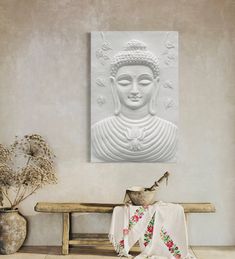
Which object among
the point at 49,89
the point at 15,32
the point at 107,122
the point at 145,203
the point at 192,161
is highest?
the point at 15,32

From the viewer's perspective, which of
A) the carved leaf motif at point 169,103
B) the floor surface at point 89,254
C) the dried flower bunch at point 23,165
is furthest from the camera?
the carved leaf motif at point 169,103

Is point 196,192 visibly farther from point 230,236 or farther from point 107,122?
point 107,122

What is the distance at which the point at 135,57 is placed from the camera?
428 cm

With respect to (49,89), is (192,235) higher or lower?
lower

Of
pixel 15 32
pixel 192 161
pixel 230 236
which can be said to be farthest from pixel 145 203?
pixel 15 32

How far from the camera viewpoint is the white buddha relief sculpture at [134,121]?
14.1 ft

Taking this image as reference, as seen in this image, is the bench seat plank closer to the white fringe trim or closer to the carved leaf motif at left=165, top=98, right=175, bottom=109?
the white fringe trim

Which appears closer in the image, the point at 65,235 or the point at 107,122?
the point at 65,235

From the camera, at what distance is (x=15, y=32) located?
173 inches

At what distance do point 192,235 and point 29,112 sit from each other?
223 centimetres

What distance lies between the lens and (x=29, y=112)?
4.35 m

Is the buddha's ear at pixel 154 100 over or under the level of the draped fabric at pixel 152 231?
over

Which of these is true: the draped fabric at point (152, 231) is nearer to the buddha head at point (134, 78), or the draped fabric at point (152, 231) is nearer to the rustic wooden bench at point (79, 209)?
the rustic wooden bench at point (79, 209)

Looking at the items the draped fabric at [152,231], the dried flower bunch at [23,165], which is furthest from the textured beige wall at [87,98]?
the draped fabric at [152,231]
